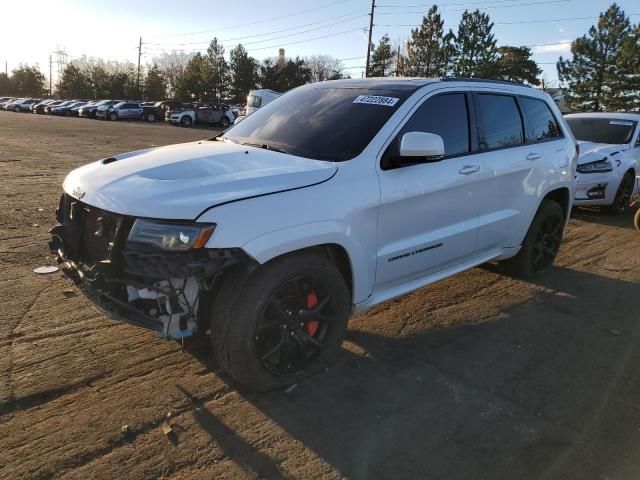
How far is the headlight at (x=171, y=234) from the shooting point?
276 cm

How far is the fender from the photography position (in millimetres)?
2895

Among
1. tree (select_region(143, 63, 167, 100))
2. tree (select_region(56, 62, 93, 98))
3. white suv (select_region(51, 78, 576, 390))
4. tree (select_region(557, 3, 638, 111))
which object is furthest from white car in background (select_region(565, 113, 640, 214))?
tree (select_region(56, 62, 93, 98))

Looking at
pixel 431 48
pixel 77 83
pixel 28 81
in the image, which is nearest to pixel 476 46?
pixel 431 48

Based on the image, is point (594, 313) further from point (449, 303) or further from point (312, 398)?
point (312, 398)

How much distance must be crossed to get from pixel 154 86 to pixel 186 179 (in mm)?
87301

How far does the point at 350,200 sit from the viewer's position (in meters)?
3.32

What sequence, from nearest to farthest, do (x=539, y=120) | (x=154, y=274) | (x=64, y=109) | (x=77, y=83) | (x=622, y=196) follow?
1. (x=154, y=274)
2. (x=539, y=120)
3. (x=622, y=196)
4. (x=64, y=109)
5. (x=77, y=83)

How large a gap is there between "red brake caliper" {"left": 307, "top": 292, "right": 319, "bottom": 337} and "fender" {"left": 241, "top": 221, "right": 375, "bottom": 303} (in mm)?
324

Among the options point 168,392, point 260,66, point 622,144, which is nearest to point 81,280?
point 168,392

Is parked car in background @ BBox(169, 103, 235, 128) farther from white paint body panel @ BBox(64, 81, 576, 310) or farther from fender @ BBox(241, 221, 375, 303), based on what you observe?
fender @ BBox(241, 221, 375, 303)

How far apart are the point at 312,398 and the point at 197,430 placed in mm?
720

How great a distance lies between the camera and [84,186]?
3.25 metres

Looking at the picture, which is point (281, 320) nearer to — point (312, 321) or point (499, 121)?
point (312, 321)

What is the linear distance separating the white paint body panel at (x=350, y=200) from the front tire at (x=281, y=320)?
0.47 ft
